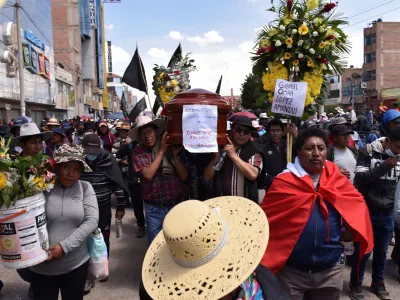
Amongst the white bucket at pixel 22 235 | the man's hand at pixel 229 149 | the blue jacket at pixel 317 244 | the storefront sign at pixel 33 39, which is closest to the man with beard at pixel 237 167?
the man's hand at pixel 229 149

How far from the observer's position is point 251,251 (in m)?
1.38

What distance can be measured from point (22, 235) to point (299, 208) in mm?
1914

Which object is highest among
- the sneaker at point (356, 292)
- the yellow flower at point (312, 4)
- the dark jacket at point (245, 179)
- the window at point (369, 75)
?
the window at point (369, 75)

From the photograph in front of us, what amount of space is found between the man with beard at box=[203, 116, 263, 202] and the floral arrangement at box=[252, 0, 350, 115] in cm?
97

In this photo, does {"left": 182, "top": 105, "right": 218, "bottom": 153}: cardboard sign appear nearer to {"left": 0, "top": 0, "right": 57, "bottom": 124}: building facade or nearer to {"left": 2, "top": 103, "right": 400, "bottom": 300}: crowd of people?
{"left": 2, "top": 103, "right": 400, "bottom": 300}: crowd of people

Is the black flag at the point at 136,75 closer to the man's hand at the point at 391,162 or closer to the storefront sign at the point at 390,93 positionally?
the man's hand at the point at 391,162

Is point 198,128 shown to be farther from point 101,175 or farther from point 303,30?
point 303,30

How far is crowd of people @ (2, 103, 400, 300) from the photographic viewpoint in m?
1.33

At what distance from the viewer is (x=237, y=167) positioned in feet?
10.3

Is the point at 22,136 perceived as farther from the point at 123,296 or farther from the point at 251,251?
the point at 251,251

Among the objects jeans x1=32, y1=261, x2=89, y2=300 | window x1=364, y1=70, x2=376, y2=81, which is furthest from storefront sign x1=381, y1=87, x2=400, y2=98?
jeans x1=32, y1=261, x2=89, y2=300

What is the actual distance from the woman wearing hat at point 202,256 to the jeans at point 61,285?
157 cm

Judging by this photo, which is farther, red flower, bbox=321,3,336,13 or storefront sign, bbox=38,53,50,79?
storefront sign, bbox=38,53,50,79

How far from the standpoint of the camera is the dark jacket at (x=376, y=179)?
3549mm
